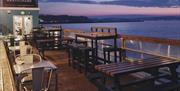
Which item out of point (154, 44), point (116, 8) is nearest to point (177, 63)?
point (154, 44)

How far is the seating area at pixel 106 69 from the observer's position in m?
3.36

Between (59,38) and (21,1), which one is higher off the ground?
(21,1)

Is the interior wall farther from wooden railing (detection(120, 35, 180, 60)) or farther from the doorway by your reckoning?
wooden railing (detection(120, 35, 180, 60))

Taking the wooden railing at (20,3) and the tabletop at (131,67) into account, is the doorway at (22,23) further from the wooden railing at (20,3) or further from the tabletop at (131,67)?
the tabletop at (131,67)

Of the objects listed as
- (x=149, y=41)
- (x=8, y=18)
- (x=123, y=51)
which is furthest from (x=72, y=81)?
(x=8, y=18)

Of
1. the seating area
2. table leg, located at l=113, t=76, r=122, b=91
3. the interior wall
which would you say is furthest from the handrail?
the interior wall

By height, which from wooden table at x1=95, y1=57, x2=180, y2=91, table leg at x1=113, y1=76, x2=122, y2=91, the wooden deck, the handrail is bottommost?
the wooden deck

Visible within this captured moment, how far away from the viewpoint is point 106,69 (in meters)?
3.35

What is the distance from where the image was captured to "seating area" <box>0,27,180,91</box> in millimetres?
3359

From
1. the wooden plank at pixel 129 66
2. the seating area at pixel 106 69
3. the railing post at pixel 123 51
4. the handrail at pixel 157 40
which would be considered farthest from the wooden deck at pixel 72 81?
the handrail at pixel 157 40

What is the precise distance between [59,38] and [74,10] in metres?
47.2

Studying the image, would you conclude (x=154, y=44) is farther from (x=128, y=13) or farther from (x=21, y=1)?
(x=128, y=13)

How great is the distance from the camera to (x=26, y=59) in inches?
156

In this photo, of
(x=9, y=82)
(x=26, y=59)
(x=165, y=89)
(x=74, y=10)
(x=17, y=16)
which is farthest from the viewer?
(x=74, y=10)
